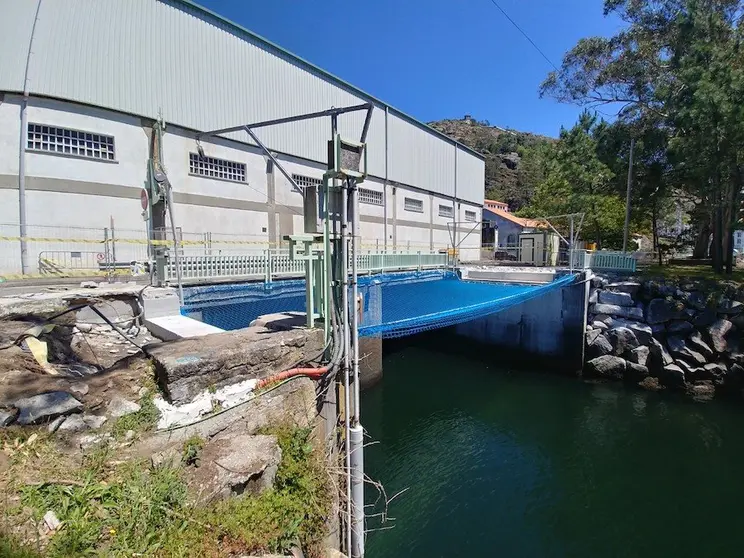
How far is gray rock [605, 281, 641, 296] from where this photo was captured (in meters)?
13.1

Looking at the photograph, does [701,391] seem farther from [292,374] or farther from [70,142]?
[70,142]

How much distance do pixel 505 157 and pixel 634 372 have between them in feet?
197

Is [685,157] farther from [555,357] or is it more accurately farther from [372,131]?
[372,131]

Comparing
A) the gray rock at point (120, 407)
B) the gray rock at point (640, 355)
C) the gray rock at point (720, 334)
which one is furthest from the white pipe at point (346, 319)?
the gray rock at point (720, 334)

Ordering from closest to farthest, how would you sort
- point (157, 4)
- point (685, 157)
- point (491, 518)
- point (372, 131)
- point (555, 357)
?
point (491, 518) < point (157, 4) < point (685, 157) < point (555, 357) < point (372, 131)

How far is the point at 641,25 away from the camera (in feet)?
51.2

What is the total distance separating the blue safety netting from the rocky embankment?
79.5 inches

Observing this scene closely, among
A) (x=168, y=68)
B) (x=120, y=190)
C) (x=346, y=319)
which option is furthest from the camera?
(x=168, y=68)

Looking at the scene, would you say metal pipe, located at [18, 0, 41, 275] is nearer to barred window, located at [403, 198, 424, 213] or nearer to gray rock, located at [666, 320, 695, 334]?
barred window, located at [403, 198, 424, 213]

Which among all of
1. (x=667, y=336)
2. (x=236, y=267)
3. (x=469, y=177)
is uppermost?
(x=469, y=177)

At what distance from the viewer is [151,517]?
2361mm

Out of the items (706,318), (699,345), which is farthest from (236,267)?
(706,318)

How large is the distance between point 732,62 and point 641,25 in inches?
184

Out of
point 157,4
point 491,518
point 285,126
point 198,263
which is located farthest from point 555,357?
point 157,4
